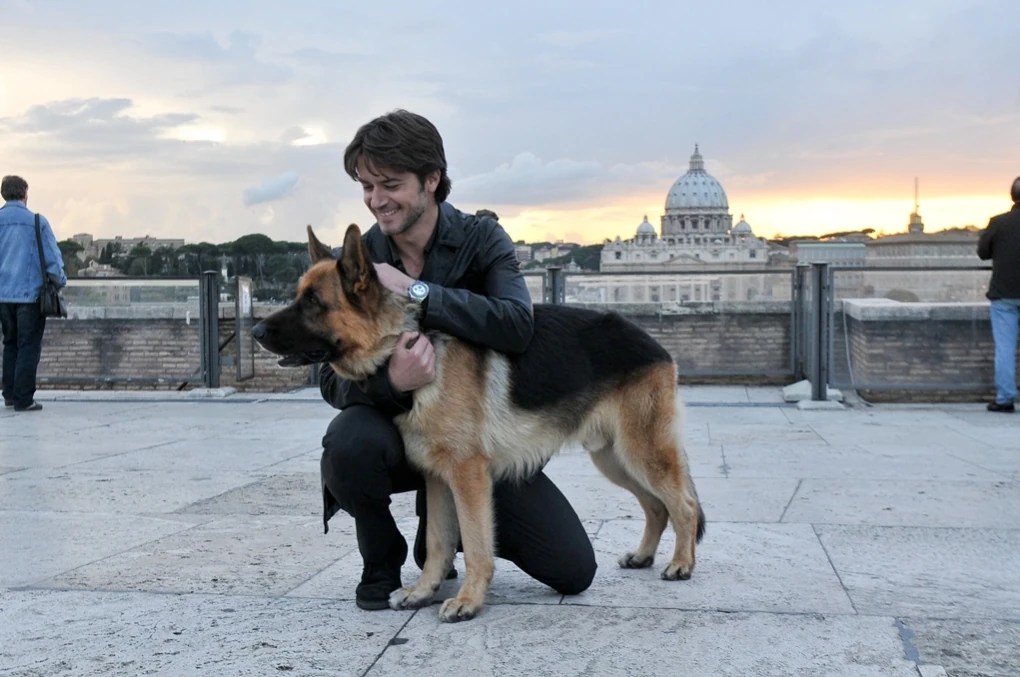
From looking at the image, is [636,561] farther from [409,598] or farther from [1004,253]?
[1004,253]

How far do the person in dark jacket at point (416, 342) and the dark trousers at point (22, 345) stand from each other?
7573 mm

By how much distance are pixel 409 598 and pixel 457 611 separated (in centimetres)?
26

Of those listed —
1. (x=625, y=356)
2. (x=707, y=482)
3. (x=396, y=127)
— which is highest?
(x=396, y=127)

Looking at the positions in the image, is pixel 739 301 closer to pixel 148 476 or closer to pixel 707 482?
pixel 707 482

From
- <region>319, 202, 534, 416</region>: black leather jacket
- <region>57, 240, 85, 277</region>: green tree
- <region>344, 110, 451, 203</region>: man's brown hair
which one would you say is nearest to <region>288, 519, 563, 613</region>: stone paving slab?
<region>319, 202, 534, 416</region>: black leather jacket

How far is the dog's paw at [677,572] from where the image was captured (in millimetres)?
4254

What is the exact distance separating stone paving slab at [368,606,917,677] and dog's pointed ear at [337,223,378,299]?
1.14 m

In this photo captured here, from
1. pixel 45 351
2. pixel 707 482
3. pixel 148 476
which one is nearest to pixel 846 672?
pixel 707 482

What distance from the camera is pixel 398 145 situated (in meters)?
3.74

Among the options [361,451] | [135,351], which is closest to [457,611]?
[361,451]

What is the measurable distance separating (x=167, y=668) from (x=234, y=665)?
0.19m

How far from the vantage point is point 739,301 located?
13.8 meters

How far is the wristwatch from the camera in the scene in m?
3.68

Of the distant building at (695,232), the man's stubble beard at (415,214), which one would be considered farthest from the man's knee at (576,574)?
the distant building at (695,232)
